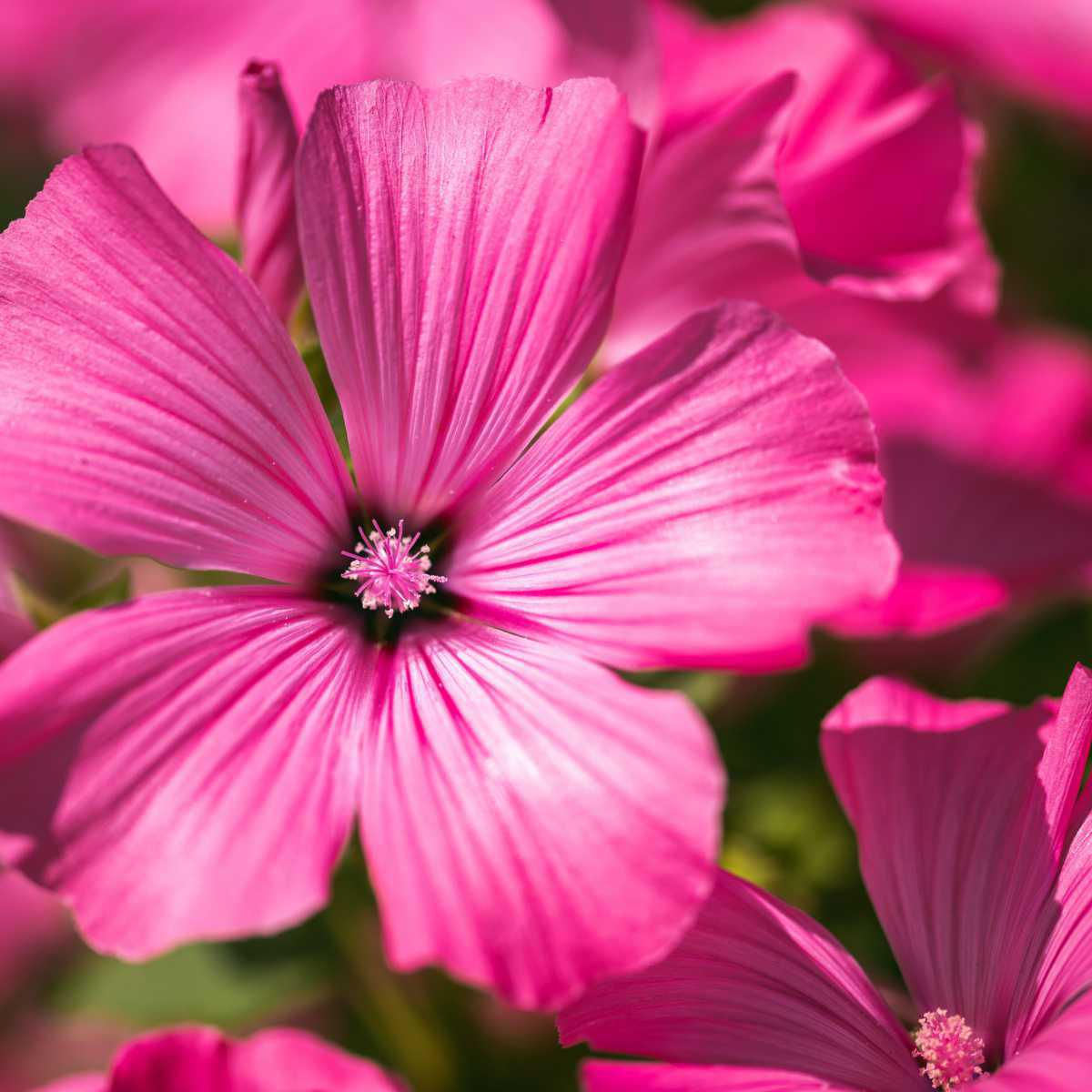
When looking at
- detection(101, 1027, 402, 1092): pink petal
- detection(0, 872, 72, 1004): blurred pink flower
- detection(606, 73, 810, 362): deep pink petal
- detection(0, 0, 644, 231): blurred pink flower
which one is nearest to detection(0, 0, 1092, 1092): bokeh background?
detection(0, 872, 72, 1004): blurred pink flower

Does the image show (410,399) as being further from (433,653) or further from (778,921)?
(778,921)

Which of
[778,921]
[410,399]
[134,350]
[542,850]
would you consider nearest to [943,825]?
[778,921]

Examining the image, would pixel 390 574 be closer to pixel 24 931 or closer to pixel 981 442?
pixel 24 931

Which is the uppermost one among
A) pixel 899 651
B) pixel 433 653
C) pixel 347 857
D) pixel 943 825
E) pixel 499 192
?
pixel 499 192

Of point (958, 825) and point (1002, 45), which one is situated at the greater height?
point (1002, 45)

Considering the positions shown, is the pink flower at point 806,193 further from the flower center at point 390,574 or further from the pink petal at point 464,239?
the flower center at point 390,574

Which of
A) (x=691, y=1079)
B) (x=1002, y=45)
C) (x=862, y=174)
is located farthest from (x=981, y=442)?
(x=691, y=1079)
